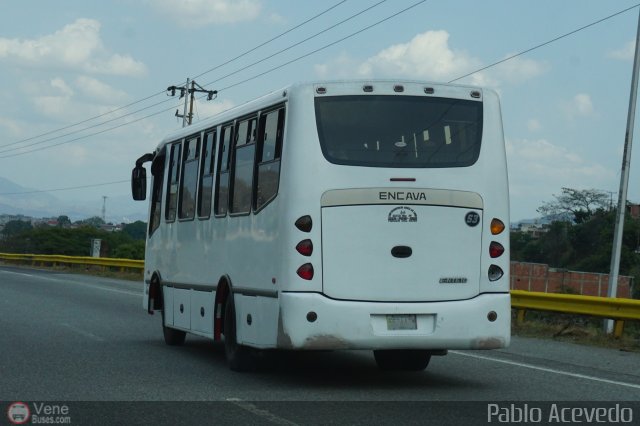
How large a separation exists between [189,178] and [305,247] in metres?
4.44

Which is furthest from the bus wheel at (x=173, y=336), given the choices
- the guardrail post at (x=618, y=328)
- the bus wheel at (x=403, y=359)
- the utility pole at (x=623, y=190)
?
the utility pole at (x=623, y=190)

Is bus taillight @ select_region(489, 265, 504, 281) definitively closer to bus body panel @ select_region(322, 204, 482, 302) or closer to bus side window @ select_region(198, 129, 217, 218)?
bus body panel @ select_region(322, 204, 482, 302)

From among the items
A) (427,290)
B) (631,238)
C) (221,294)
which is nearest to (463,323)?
(427,290)

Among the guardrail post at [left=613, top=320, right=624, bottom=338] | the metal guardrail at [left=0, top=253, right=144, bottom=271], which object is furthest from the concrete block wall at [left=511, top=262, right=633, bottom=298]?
the guardrail post at [left=613, top=320, right=624, bottom=338]

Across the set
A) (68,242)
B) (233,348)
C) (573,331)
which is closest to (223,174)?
(233,348)

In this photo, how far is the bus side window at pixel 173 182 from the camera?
15.8 meters

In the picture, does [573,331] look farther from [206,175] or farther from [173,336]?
[206,175]

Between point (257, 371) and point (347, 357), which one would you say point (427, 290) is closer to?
point (257, 371)

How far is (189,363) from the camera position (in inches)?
536

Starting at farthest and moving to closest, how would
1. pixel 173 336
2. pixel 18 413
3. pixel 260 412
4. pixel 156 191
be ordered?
pixel 156 191, pixel 173 336, pixel 260 412, pixel 18 413

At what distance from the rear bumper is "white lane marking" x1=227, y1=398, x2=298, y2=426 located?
967 millimetres

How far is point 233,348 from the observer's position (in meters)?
12.7

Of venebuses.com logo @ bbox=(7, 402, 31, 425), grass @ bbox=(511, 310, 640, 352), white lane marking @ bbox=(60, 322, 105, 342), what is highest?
grass @ bbox=(511, 310, 640, 352)

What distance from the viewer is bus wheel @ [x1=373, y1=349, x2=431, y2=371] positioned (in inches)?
503
